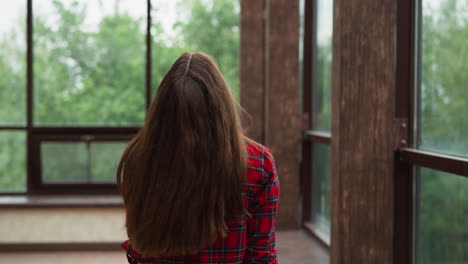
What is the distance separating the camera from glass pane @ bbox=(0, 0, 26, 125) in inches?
208

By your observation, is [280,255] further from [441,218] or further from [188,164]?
[188,164]

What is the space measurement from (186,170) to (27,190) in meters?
4.32

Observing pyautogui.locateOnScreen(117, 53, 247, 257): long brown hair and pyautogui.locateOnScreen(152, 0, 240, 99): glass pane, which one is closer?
pyautogui.locateOnScreen(117, 53, 247, 257): long brown hair

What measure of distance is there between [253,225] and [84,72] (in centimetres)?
423

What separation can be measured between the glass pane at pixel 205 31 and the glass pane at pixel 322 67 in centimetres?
184

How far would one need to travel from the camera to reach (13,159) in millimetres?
5258

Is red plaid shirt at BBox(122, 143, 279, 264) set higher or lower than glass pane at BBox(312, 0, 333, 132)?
lower

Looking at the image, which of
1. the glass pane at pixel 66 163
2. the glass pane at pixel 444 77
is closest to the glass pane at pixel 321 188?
the glass pane at pixel 444 77

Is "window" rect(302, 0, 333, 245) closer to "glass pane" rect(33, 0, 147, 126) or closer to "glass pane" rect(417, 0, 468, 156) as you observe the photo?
"glass pane" rect(417, 0, 468, 156)

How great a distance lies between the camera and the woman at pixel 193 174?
126cm

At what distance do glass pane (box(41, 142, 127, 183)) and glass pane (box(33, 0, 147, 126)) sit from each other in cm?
20

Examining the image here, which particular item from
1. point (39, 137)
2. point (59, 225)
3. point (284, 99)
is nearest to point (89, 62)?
point (39, 137)

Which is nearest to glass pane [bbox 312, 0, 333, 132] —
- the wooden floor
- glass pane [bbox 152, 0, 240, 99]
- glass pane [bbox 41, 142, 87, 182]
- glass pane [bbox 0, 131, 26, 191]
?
the wooden floor

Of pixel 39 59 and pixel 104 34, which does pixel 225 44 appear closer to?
pixel 104 34
